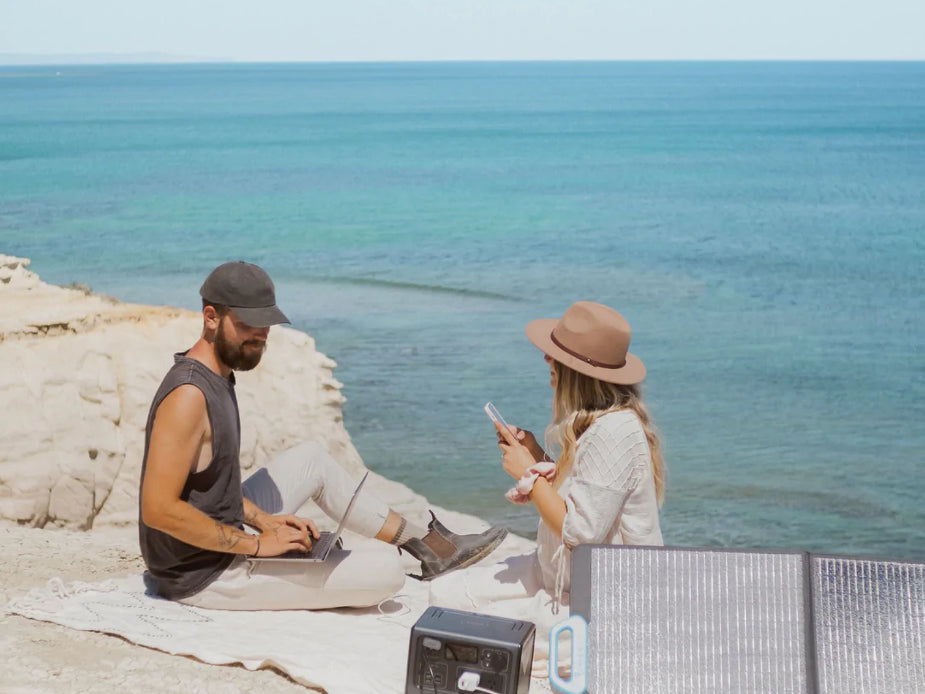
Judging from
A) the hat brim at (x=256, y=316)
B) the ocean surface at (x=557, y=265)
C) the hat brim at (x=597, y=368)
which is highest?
the ocean surface at (x=557, y=265)

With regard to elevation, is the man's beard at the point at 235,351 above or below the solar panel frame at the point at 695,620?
above

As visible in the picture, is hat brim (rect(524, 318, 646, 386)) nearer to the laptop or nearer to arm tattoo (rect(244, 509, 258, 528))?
the laptop

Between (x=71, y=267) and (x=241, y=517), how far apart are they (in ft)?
96.1

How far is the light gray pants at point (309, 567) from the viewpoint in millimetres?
4754

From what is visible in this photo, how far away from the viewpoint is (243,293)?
4.51 meters

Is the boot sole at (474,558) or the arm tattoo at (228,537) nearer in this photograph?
the arm tattoo at (228,537)

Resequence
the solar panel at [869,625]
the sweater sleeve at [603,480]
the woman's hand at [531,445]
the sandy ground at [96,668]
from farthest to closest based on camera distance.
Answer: the woman's hand at [531,445] → the sweater sleeve at [603,480] → the sandy ground at [96,668] → the solar panel at [869,625]

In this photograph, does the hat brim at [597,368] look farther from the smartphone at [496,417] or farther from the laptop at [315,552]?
the laptop at [315,552]

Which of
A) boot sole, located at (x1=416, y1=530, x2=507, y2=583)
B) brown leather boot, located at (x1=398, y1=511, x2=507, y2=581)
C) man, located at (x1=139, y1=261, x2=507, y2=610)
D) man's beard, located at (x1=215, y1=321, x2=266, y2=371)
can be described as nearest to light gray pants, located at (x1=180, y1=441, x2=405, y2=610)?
man, located at (x1=139, y1=261, x2=507, y2=610)

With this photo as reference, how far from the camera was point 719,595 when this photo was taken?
11.5 ft

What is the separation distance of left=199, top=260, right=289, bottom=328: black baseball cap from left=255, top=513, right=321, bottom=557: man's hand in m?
0.87

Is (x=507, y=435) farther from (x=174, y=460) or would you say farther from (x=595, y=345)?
(x=174, y=460)

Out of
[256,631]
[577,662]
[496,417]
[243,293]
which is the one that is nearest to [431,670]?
[577,662]

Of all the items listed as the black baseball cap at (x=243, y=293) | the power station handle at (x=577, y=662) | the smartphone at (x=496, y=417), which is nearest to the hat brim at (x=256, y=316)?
the black baseball cap at (x=243, y=293)
